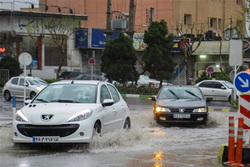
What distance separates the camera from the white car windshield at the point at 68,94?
1221 centimetres

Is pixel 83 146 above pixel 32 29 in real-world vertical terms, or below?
below

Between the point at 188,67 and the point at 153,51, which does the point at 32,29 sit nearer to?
the point at 188,67

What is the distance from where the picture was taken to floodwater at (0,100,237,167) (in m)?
9.93

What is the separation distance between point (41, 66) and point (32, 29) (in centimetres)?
369

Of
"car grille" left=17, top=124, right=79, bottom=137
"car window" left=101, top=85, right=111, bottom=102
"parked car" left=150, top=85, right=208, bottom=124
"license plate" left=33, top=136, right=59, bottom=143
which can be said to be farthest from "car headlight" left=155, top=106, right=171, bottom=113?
"license plate" left=33, top=136, right=59, bottom=143

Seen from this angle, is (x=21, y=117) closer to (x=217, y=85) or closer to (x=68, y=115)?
(x=68, y=115)

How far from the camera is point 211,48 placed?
49406 millimetres

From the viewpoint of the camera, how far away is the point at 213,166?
9883mm

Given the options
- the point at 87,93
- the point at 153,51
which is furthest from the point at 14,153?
the point at 153,51

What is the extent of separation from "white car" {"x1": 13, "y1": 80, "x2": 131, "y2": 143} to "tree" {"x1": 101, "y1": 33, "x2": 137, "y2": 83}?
2272cm

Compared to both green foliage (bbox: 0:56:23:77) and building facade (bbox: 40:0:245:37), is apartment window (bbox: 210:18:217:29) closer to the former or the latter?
building facade (bbox: 40:0:245:37)

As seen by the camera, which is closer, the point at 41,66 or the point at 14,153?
the point at 14,153

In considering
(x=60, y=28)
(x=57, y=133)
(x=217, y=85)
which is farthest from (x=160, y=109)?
(x=60, y=28)

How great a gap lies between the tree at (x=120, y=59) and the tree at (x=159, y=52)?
1.15m
